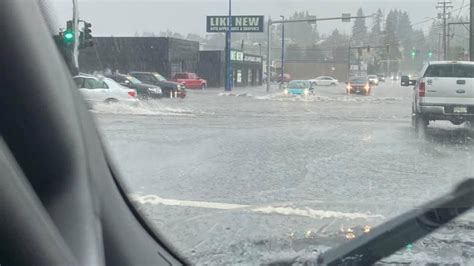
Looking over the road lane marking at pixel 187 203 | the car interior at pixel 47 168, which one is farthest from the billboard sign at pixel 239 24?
the car interior at pixel 47 168

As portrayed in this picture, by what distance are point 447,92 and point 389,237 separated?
1229 centimetres

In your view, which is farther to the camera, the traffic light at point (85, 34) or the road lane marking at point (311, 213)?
the traffic light at point (85, 34)

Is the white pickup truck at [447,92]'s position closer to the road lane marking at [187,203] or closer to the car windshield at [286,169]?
the car windshield at [286,169]

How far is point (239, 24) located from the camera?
1896 inches

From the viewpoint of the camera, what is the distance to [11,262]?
1.68 metres

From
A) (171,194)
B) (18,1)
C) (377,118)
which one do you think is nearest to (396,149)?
(171,194)

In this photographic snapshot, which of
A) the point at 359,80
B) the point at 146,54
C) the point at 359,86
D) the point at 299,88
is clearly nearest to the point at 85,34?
the point at 299,88

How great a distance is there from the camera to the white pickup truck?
50.3 ft

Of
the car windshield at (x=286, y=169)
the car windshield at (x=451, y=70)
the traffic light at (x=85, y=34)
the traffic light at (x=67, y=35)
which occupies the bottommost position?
the car windshield at (x=286, y=169)

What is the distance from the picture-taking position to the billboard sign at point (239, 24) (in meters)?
46.2

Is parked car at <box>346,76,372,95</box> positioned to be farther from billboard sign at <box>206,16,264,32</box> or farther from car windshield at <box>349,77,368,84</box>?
billboard sign at <box>206,16,264,32</box>

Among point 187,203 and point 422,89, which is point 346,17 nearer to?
point 422,89

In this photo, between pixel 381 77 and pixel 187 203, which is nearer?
pixel 187 203

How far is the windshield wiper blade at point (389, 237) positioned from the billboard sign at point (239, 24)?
138 feet
